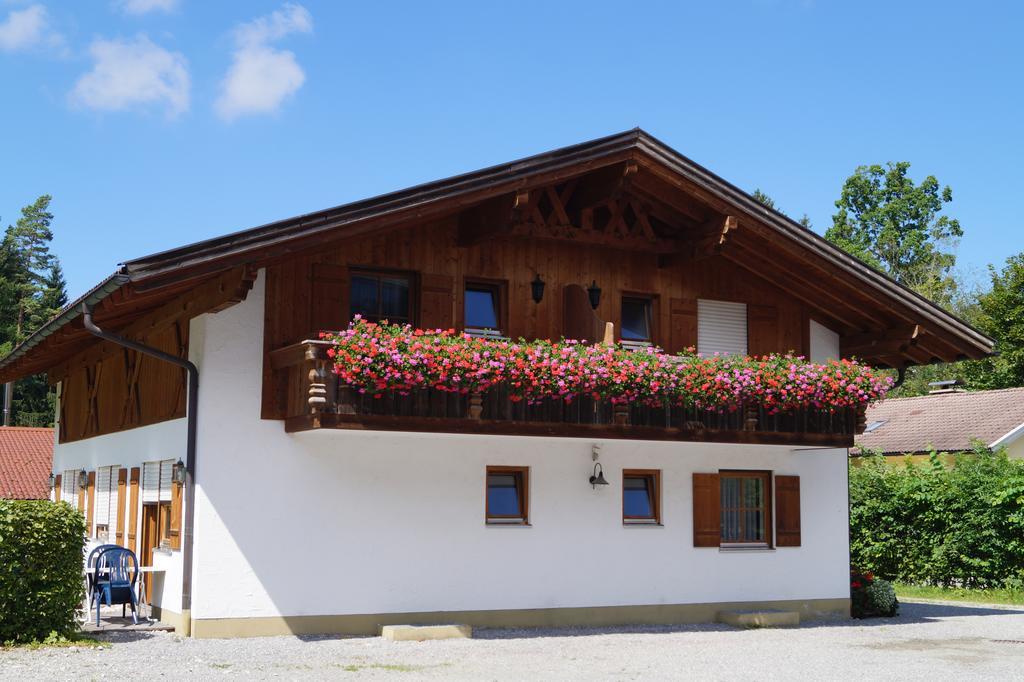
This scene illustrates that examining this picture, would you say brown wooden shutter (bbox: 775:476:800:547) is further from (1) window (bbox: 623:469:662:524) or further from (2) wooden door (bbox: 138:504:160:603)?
(2) wooden door (bbox: 138:504:160:603)

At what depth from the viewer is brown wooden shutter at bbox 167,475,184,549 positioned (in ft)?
48.8

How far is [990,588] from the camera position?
22.7m

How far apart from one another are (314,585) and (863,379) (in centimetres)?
787

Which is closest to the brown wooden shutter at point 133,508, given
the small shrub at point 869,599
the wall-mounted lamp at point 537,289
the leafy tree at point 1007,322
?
the wall-mounted lamp at point 537,289

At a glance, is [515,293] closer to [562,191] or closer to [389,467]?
[562,191]

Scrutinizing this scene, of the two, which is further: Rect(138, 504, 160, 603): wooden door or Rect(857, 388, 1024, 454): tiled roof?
Rect(857, 388, 1024, 454): tiled roof

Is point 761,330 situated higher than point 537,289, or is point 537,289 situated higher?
point 537,289

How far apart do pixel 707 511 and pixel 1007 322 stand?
25214mm

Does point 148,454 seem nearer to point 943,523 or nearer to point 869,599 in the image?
point 869,599

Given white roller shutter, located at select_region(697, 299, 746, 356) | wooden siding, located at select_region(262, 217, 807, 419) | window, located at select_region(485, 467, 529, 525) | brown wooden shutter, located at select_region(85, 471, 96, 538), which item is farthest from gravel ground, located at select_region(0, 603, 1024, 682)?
brown wooden shutter, located at select_region(85, 471, 96, 538)

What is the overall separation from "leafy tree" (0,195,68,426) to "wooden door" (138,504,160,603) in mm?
35642

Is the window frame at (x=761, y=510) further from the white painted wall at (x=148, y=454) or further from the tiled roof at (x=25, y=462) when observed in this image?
the tiled roof at (x=25, y=462)

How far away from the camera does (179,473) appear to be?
14633 mm

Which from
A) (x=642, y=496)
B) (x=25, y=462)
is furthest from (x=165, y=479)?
(x=25, y=462)
